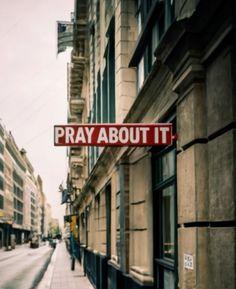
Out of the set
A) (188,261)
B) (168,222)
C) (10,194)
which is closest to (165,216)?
(168,222)

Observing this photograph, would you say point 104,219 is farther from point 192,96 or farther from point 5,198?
point 5,198

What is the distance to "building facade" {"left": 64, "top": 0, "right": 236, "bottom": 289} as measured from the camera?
5.66 m

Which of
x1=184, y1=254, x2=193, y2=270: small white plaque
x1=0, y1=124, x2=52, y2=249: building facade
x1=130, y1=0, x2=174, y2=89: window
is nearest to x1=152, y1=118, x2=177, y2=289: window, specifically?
x1=184, y1=254, x2=193, y2=270: small white plaque

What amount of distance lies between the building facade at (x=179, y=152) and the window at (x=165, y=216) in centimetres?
2

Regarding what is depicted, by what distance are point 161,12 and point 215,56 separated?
4.07 metres

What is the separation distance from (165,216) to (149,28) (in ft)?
11.9

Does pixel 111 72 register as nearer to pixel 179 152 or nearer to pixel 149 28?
pixel 149 28

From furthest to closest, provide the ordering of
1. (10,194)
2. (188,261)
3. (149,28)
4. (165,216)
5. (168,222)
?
(10,194) < (149,28) < (165,216) < (168,222) < (188,261)

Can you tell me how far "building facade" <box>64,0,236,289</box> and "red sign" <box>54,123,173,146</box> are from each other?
0.78ft

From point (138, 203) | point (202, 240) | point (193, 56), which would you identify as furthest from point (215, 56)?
point (138, 203)

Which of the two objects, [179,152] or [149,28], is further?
[149,28]

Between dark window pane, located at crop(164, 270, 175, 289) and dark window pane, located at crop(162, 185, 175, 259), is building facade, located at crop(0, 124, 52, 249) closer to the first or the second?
dark window pane, located at crop(162, 185, 175, 259)

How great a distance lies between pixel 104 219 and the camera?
19.5m

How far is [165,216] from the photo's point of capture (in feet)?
31.1
